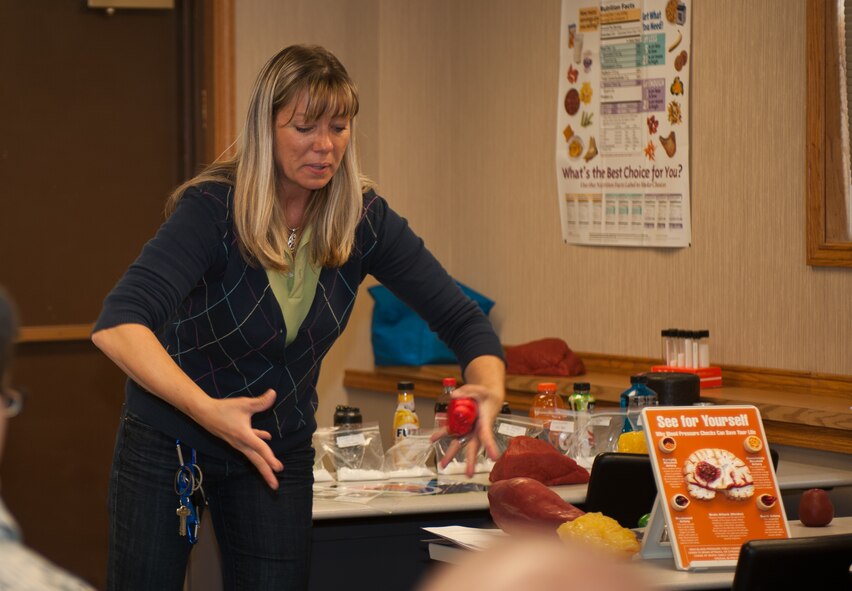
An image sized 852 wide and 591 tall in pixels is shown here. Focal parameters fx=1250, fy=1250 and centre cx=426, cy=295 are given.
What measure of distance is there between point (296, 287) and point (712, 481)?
34.2 inches

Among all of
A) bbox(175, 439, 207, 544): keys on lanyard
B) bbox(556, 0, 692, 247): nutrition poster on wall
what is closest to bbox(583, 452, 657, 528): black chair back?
bbox(175, 439, 207, 544): keys on lanyard

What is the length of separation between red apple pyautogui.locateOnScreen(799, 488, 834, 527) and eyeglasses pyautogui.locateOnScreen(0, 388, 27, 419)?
2.00 meters

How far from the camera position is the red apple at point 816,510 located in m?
2.57

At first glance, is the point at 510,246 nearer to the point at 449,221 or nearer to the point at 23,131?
the point at 449,221

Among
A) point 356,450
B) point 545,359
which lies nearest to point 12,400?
point 356,450

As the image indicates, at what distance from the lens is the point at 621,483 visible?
9.34ft

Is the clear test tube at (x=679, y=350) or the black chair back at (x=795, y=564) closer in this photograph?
the black chair back at (x=795, y=564)

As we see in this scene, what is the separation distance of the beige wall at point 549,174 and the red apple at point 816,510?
4.55ft

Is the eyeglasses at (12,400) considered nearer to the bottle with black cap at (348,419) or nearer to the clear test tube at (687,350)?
the bottle with black cap at (348,419)

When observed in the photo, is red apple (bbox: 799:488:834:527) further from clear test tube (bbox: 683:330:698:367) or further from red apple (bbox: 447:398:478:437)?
clear test tube (bbox: 683:330:698:367)

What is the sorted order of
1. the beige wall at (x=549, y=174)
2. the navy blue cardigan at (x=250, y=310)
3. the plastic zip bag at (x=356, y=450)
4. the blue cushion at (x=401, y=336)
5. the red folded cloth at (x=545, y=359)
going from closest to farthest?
the navy blue cardigan at (x=250, y=310)
the plastic zip bag at (x=356, y=450)
the beige wall at (x=549, y=174)
the red folded cloth at (x=545, y=359)
the blue cushion at (x=401, y=336)

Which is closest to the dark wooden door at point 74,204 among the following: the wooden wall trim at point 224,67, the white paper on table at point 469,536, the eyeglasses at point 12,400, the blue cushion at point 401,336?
the wooden wall trim at point 224,67

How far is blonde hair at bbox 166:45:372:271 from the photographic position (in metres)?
2.32

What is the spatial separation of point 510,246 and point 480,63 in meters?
0.79
